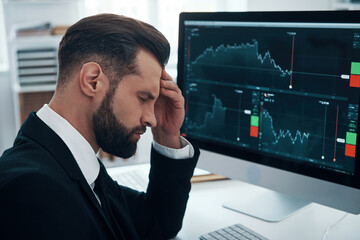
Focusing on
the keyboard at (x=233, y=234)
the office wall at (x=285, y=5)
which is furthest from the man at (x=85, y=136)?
the office wall at (x=285, y=5)

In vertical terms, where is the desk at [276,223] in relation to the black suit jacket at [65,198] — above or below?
below

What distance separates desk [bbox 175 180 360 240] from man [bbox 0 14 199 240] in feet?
0.21

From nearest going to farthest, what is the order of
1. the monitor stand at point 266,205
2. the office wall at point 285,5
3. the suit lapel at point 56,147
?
the suit lapel at point 56,147 → the monitor stand at point 266,205 → the office wall at point 285,5

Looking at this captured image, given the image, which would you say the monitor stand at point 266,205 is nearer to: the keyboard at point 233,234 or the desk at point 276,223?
the desk at point 276,223

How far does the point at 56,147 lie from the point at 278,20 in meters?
0.65

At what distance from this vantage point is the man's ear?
2.90ft

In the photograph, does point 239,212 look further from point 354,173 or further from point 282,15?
point 282,15

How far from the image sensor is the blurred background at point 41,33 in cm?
318

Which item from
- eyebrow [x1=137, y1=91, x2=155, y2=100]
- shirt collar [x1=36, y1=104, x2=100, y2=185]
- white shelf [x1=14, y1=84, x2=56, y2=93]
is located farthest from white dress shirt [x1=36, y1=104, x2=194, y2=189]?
white shelf [x1=14, y1=84, x2=56, y2=93]

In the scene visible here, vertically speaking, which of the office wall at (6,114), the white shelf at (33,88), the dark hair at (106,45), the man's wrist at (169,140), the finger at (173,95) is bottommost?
the office wall at (6,114)

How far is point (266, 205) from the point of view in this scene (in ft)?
4.16

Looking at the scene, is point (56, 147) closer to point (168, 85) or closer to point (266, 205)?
point (168, 85)

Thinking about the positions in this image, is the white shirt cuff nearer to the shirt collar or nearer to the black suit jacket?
the black suit jacket

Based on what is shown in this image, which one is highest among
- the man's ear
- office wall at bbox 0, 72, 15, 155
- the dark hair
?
the dark hair
